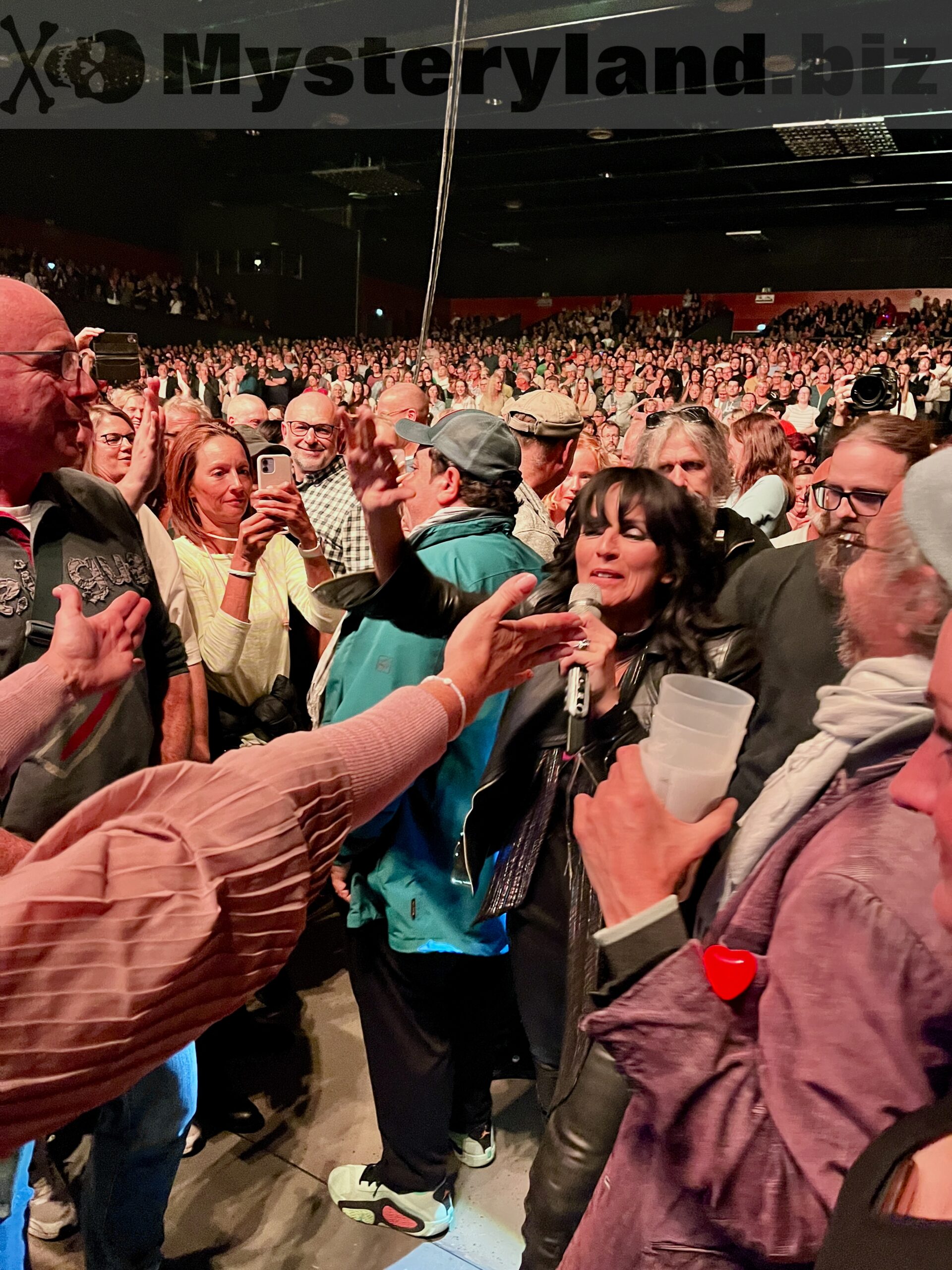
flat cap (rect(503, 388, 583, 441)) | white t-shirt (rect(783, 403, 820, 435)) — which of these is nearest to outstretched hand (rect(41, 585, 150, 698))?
flat cap (rect(503, 388, 583, 441))

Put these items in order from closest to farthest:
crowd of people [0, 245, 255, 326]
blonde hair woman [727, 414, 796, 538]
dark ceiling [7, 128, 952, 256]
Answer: blonde hair woman [727, 414, 796, 538] < dark ceiling [7, 128, 952, 256] < crowd of people [0, 245, 255, 326]

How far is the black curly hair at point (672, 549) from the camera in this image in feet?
4.91

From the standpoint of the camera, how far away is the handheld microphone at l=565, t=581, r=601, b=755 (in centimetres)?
127

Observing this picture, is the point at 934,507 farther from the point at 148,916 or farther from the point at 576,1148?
the point at 576,1148

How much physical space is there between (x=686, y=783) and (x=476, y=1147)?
1588 millimetres

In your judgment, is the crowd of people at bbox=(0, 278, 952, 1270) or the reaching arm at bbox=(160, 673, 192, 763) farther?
the reaching arm at bbox=(160, 673, 192, 763)

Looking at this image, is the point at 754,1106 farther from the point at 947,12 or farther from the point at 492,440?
the point at 947,12

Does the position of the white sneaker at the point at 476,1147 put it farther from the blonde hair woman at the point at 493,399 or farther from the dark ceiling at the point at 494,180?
the dark ceiling at the point at 494,180

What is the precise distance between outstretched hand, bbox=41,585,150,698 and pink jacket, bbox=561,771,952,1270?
0.75 m

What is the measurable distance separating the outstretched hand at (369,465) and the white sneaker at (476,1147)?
148 cm

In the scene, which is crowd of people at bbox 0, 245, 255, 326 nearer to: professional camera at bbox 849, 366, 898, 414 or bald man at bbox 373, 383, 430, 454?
bald man at bbox 373, 383, 430, 454

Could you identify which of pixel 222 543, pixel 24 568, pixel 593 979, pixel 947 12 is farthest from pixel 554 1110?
pixel 947 12

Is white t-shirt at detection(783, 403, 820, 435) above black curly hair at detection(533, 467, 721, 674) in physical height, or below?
above

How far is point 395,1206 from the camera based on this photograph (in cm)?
179
